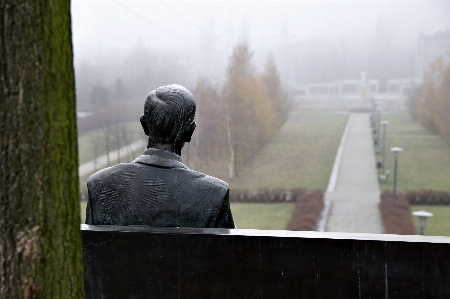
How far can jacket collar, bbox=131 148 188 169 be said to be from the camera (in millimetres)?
2816

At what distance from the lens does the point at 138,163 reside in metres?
2.85

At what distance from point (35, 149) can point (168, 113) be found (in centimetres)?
150

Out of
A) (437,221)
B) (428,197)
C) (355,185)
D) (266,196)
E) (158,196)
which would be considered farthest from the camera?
(266,196)

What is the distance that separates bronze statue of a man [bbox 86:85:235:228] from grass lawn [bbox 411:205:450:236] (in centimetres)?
1327

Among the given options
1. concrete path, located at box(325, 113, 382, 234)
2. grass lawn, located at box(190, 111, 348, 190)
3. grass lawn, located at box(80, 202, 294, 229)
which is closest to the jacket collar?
grass lawn, located at box(80, 202, 294, 229)

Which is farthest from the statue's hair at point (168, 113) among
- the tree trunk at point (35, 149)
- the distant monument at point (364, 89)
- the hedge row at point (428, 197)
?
the distant monument at point (364, 89)

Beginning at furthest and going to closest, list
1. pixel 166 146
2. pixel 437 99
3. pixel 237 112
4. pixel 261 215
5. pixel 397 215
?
1. pixel 237 112
2. pixel 437 99
3. pixel 261 215
4. pixel 397 215
5. pixel 166 146

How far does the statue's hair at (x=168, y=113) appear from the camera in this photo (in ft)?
9.26

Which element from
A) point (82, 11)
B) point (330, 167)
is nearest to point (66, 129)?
point (330, 167)

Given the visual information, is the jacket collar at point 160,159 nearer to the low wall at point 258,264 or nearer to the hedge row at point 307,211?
the low wall at point 258,264

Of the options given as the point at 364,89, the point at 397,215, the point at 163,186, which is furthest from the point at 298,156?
the point at 163,186

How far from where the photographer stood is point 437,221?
642 inches

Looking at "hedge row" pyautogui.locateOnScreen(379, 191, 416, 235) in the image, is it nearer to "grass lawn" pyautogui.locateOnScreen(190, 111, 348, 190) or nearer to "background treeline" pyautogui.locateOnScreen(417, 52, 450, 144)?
"grass lawn" pyautogui.locateOnScreen(190, 111, 348, 190)

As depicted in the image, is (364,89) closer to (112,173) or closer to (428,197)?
(428,197)
